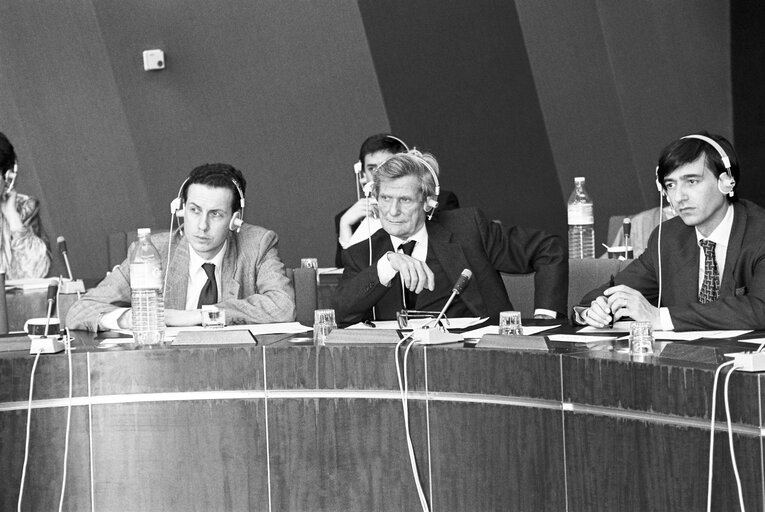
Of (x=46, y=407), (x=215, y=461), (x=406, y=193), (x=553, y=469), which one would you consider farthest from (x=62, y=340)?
(x=553, y=469)

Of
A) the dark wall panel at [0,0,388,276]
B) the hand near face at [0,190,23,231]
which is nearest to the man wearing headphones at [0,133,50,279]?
the hand near face at [0,190,23,231]

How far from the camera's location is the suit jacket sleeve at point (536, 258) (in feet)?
11.3

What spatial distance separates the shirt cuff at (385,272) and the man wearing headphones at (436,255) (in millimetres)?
31

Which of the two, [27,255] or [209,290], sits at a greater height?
[27,255]

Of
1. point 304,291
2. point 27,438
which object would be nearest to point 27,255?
point 304,291

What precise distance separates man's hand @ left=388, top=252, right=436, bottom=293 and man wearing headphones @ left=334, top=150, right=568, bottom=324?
17 centimetres

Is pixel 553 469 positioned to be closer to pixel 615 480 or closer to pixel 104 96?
pixel 615 480

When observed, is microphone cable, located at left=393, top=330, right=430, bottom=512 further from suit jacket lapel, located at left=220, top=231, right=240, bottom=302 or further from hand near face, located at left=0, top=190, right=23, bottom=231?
hand near face, located at left=0, top=190, right=23, bottom=231

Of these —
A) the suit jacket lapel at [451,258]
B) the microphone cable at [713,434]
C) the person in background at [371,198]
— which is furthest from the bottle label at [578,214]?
the microphone cable at [713,434]

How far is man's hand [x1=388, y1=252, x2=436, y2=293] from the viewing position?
308cm

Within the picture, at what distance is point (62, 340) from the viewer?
2.97 m

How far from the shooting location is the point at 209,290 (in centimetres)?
354

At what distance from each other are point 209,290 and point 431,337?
1081 millimetres

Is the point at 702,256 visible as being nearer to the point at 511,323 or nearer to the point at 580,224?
the point at 511,323
